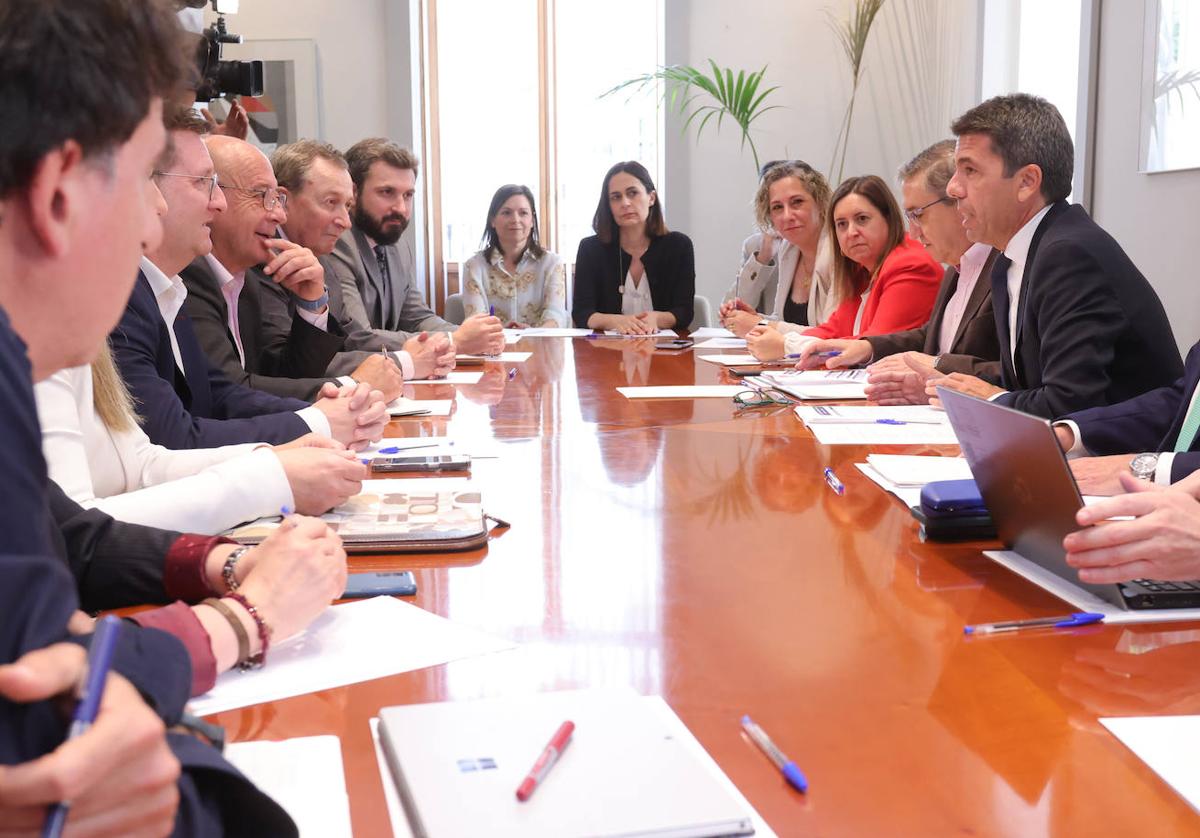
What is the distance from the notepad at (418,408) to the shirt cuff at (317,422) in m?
0.45

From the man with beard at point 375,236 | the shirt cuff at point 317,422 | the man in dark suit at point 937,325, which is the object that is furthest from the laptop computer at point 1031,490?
the man with beard at point 375,236

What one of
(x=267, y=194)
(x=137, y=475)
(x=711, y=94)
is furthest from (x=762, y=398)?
(x=711, y=94)

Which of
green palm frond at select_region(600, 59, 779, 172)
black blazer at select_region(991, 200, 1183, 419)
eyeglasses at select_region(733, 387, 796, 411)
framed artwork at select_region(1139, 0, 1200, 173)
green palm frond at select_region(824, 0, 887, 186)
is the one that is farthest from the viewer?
green palm frond at select_region(600, 59, 779, 172)

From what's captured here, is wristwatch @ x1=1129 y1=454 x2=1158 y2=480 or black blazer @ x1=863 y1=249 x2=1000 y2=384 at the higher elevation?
black blazer @ x1=863 y1=249 x2=1000 y2=384

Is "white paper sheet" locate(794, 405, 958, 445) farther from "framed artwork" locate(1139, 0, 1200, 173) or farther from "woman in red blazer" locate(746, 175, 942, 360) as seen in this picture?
"framed artwork" locate(1139, 0, 1200, 173)

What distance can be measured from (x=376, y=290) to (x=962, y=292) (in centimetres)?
233

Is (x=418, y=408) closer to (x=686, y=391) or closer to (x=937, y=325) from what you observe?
(x=686, y=391)

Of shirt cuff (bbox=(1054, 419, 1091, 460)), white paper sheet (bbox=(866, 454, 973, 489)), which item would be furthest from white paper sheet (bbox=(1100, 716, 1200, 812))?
shirt cuff (bbox=(1054, 419, 1091, 460))

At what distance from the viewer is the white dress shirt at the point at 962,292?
10.00ft

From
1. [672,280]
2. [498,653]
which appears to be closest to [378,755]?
[498,653]

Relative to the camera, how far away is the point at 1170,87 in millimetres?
4004

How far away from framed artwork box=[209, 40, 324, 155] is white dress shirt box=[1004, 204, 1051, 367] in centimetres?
544

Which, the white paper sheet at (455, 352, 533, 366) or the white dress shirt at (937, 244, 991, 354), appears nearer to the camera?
the white dress shirt at (937, 244, 991, 354)

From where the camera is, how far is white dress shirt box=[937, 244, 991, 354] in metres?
3.05
